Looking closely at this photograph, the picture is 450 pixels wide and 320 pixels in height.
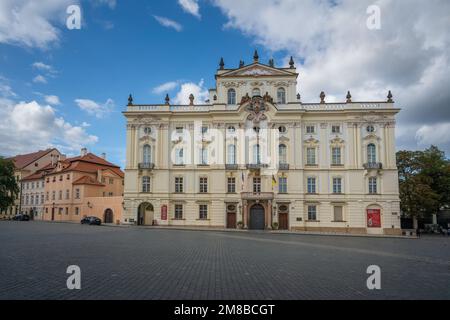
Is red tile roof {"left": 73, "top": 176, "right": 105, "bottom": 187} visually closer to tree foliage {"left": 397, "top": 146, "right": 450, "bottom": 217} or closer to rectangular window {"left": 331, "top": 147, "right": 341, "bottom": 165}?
rectangular window {"left": 331, "top": 147, "right": 341, "bottom": 165}

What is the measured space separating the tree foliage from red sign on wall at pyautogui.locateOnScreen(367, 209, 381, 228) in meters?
7.81

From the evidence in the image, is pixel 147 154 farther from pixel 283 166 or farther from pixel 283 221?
pixel 283 221

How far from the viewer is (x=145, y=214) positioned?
51.1 meters

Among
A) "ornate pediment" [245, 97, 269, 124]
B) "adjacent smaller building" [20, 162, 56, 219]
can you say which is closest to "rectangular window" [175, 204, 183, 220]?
"ornate pediment" [245, 97, 269, 124]

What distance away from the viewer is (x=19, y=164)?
83.6 m

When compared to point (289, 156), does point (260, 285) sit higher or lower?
lower

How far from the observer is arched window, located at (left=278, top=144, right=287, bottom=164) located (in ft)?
151

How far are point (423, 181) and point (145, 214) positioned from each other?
3880 cm

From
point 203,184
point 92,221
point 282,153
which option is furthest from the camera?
point 92,221

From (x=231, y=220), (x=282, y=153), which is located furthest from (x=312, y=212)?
(x=231, y=220)

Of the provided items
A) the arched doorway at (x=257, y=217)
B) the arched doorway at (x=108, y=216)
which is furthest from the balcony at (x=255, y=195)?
the arched doorway at (x=108, y=216)
